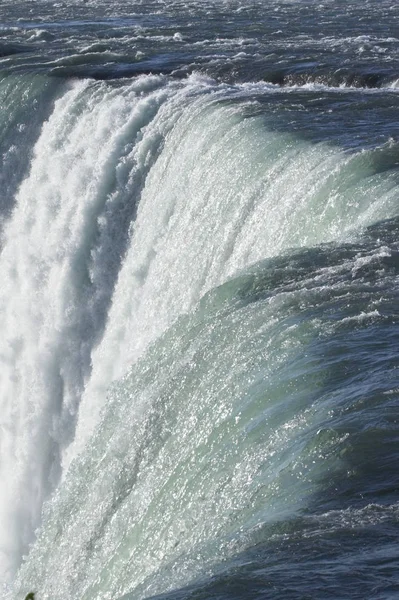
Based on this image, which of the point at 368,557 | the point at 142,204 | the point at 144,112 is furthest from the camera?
the point at 144,112

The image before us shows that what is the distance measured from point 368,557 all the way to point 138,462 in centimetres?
380

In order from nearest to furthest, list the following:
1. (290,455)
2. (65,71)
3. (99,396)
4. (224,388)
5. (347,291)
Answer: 1. (290,455)
2. (224,388)
3. (347,291)
4. (99,396)
5. (65,71)

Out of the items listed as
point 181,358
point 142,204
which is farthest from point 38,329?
point 181,358

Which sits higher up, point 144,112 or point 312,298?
point 144,112

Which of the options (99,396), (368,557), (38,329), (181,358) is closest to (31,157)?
(38,329)

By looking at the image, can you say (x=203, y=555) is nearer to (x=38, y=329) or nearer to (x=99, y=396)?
(x=99, y=396)

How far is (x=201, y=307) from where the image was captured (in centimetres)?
1120

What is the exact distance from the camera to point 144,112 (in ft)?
63.3

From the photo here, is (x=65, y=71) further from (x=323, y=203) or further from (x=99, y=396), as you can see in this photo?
(x=323, y=203)

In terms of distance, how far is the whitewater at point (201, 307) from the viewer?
303 inches

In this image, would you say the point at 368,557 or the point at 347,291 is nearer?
Result: the point at 368,557

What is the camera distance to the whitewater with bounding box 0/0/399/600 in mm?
7707

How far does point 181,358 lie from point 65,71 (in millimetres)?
13741

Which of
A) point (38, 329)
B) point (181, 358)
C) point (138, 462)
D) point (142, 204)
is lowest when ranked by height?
point (138, 462)
